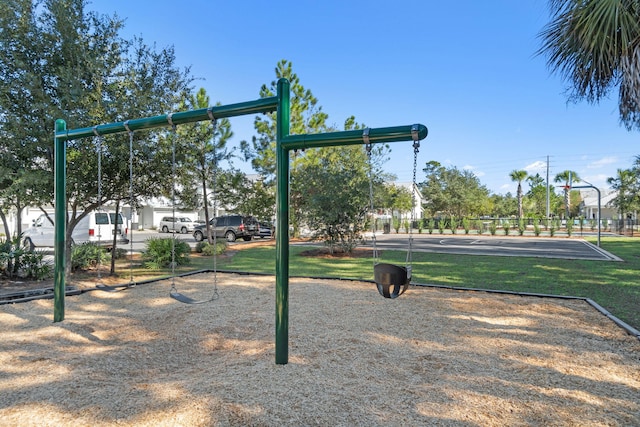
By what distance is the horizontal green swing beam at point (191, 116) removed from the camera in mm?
A: 3271

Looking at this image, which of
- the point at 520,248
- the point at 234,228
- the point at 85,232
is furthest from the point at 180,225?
the point at 520,248

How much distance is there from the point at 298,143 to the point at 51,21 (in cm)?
618

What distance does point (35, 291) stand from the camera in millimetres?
5793

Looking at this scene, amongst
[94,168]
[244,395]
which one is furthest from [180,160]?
[244,395]

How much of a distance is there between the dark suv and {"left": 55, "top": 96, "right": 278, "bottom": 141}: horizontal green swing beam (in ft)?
47.0

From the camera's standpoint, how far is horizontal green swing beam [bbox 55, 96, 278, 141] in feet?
10.7

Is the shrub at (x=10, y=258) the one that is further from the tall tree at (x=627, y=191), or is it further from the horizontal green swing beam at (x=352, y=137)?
the tall tree at (x=627, y=191)

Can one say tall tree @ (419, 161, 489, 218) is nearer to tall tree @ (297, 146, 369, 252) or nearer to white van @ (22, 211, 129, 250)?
tall tree @ (297, 146, 369, 252)

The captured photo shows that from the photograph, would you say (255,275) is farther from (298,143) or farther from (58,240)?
(298,143)

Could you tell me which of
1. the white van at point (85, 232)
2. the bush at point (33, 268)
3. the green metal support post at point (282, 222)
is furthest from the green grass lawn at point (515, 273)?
the white van at point (85, 232)

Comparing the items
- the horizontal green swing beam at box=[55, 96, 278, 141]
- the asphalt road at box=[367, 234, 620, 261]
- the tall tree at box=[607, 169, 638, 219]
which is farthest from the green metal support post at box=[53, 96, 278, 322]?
the tall tree at box=[607, 169, 638, 219]

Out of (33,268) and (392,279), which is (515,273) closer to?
(392,279)

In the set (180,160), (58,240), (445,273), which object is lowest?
(445,273)

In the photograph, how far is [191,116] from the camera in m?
3.72
